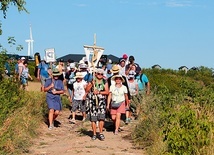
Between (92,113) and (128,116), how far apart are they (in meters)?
2.76

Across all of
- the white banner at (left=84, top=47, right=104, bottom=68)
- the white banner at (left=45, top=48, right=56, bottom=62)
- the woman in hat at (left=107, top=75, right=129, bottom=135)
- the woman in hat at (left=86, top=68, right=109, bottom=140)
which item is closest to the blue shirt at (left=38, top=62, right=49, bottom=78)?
the white banner at (left=45, top=48, right=56, bottom=62)

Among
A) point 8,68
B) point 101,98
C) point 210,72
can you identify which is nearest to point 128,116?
point 101,98

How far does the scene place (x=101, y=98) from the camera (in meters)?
13.0

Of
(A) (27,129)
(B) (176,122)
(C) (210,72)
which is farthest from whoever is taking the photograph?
(C) (210,72)

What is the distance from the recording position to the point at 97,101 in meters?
12.9

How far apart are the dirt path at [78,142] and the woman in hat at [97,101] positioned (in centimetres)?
46

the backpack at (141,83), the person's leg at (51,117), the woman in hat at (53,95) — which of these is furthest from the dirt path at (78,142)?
the backpack at (141,83)

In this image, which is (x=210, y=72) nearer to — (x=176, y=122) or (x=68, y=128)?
(x=68, y=128)

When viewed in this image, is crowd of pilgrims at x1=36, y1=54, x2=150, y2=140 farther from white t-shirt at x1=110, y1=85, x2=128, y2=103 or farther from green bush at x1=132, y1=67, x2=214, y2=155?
green bush at x1=132, y1=67, x2=214, y2=155

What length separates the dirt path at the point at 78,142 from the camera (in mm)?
11297

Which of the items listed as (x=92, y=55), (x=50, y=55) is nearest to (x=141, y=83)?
(x=92, y=55)

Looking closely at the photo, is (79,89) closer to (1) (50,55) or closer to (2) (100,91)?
(2) (100,91)

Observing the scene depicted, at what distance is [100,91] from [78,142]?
4.33ft

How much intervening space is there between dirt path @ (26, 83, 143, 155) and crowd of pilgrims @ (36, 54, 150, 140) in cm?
27
